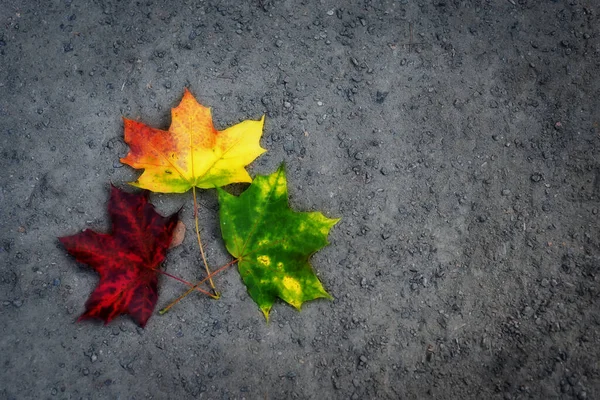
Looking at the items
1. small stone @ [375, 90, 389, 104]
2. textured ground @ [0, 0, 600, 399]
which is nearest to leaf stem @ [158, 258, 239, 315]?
textured ground @ [0, 0, 600, 399]

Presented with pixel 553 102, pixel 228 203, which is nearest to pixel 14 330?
pixel 228 203

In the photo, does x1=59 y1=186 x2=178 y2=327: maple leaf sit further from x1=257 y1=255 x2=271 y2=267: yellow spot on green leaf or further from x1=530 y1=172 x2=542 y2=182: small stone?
x1=530 y1=172 x2=542 y2=182: small stone

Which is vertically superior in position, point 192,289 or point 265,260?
point 265,260

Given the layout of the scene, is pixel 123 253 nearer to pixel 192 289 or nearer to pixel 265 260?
pixel 192 289

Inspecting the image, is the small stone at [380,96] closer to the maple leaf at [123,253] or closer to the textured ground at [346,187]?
the textured ground at [346,187]

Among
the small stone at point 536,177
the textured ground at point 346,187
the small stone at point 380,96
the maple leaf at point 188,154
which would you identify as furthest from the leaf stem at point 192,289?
the small stone at point 536,177

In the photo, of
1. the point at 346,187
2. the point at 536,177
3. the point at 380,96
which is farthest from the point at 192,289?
the point at 536,177

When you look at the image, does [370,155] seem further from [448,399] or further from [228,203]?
[448,399]
